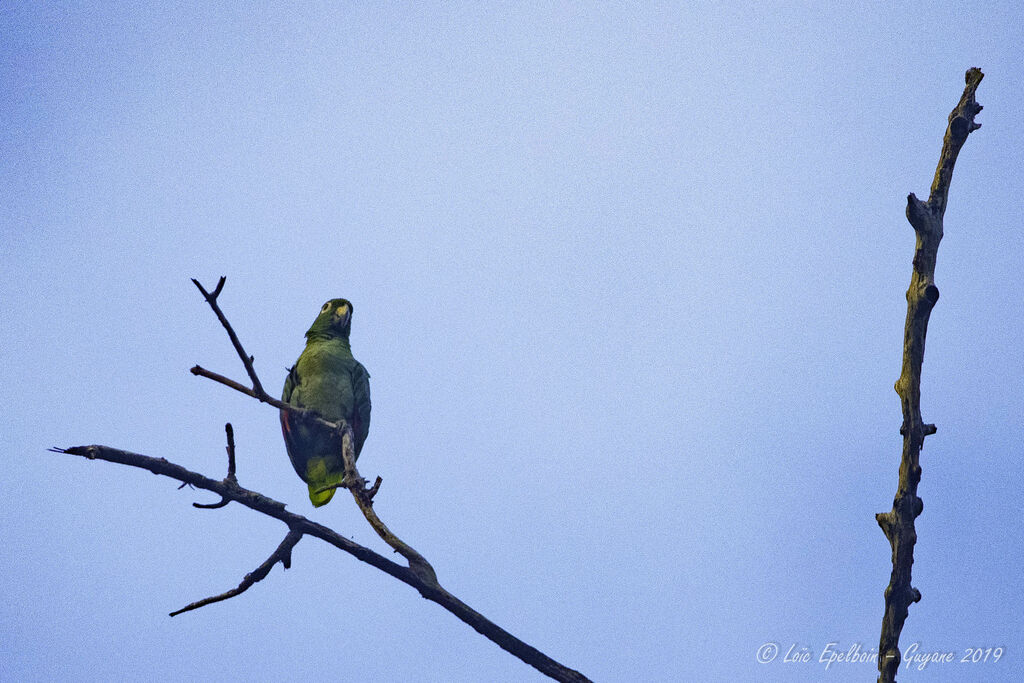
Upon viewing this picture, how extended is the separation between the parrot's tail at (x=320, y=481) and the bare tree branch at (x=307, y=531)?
151 centimetres

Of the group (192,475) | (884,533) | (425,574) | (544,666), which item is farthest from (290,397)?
(884,533)

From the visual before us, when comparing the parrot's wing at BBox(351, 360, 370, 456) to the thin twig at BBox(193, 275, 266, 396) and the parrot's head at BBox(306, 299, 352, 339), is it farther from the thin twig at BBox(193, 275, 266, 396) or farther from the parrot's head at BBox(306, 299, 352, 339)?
the thin twig at BBox(193, 275, 266, 396)

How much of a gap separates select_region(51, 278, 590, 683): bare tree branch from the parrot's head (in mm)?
2895

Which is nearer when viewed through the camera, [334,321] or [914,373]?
[914,373]

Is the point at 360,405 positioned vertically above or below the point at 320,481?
above

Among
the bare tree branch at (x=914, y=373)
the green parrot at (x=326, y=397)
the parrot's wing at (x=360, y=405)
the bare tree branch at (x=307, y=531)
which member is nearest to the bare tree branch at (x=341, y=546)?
the bare tree branch at (x=307, y=531)

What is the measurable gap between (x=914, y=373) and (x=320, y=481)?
16.1 feet

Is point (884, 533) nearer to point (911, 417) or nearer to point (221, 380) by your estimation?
point (911, 417)

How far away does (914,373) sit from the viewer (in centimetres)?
370

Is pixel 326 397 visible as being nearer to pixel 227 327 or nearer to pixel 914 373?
pixel 227 327

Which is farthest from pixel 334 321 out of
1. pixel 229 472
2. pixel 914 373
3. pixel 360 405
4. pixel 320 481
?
pixel 914 373

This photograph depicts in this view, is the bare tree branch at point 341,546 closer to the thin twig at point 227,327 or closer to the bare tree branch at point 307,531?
the bare tree branch at point 307,531

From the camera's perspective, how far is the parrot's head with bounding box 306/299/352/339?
821 cm

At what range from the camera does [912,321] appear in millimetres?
3688
